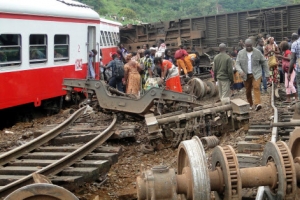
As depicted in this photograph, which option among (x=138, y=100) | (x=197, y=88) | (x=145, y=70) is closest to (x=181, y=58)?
(x=197, y=88)

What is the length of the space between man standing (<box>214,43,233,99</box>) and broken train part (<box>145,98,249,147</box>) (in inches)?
68.1

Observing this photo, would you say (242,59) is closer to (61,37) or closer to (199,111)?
(199,111)

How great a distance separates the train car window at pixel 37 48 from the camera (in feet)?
35.0

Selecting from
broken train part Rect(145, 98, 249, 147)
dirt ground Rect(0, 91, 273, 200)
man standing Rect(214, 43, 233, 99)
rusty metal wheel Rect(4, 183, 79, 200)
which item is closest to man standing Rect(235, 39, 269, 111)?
man standing Rect(214, 43, 233, 99)

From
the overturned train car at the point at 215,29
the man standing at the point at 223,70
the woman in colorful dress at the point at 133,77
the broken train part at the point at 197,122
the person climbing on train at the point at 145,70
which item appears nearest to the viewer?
the broken train part at the point at 197,122

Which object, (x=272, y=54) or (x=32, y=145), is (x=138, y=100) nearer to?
(x=32, y=145)

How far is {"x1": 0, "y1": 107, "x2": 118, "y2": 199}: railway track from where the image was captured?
552 centimetres

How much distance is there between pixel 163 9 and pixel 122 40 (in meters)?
36.7

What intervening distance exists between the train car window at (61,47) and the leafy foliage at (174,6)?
38.2m

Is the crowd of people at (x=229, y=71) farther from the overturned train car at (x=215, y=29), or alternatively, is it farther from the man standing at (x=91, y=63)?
the overturned train car at (x=215, y=29)

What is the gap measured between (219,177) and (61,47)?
9364 mm

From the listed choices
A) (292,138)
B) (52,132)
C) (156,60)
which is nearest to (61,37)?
(156,60)

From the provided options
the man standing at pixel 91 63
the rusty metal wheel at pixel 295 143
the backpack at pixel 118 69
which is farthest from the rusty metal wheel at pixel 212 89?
the rusty metal wheel at pixel 295 143

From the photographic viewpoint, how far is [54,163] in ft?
19.3
